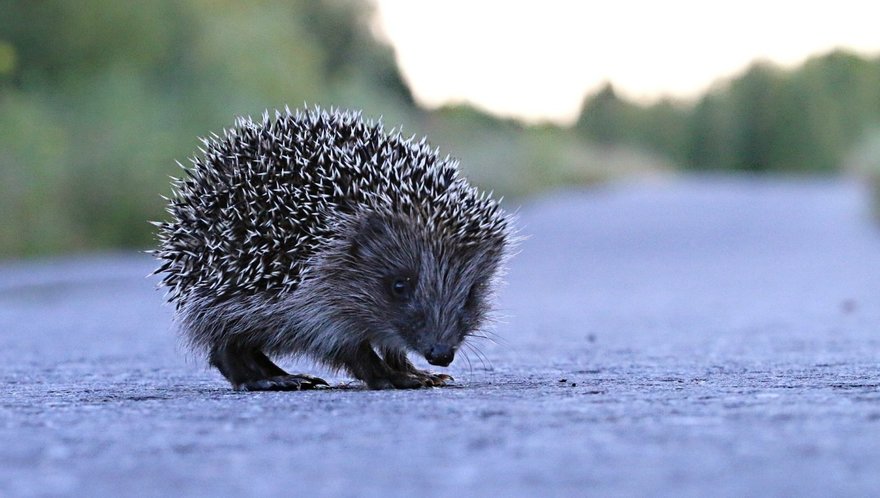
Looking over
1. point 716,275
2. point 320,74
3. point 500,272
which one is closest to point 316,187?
point 500,272

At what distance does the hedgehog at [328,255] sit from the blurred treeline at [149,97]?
1719 centimetres

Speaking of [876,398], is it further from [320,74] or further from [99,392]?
[320,74]

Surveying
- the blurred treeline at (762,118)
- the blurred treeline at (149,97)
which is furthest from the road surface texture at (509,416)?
the blurred treeline at (762,118)

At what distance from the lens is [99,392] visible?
22.2 feet

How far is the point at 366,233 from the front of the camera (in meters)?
7.13

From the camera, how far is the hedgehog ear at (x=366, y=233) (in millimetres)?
7125

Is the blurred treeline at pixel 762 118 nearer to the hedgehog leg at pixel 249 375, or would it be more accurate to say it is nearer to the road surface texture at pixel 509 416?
the road surface texture at pixel 509 416

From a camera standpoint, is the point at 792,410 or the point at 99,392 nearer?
the point at 792,410

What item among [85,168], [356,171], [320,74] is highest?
[320,74]

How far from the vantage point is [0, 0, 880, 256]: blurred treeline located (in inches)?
1104

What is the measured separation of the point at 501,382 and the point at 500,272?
0.73 meters

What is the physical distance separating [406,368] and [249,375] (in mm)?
896

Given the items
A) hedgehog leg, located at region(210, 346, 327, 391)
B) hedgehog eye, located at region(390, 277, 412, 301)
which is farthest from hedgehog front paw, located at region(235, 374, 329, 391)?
hedgehog eye, located at region(390, 277, 412, 301)

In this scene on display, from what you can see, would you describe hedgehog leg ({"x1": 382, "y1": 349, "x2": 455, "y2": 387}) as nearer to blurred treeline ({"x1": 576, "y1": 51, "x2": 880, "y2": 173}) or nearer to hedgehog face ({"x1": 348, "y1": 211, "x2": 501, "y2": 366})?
hedgehog face ({"x1": 348, "y1": 211, "x2": 501, "y2": 366})
